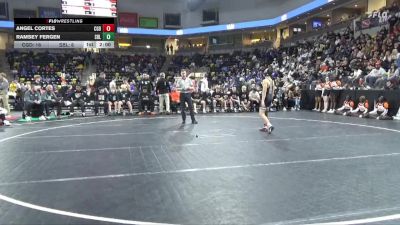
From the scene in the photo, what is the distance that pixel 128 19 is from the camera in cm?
4100

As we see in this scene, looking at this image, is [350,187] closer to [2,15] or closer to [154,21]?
[2,15]

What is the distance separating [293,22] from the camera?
35875 millimetres

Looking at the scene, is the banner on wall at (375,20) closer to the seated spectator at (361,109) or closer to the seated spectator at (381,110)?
the seated spectator at (361,109)

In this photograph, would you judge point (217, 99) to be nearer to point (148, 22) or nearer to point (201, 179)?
point (201, 179)

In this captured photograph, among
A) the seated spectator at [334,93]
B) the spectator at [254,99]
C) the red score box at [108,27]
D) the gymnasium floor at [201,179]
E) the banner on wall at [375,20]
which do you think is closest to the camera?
the gymnasium floor at [201,179]

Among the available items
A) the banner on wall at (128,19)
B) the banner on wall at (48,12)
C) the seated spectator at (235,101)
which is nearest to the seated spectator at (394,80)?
the seated spectator at (235,101)

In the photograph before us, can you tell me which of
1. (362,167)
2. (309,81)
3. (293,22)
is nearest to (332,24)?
(293,22)

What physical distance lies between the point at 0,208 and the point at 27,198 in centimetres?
36

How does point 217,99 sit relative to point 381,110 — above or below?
above

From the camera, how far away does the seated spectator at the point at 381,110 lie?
13.2 m

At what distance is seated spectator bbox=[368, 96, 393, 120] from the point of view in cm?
1320

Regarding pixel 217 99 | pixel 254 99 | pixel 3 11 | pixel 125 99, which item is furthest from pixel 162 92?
pixel 3 11

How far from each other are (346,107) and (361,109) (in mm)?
821
